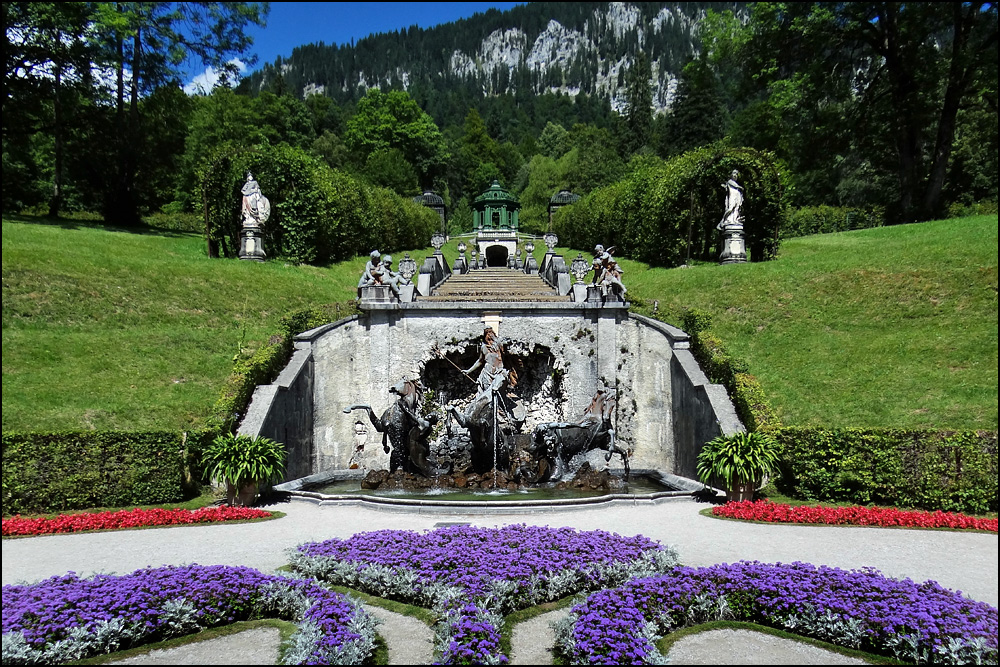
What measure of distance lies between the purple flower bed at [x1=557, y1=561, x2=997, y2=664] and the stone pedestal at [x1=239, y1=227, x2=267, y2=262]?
1070 inches

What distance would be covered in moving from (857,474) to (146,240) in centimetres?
3141

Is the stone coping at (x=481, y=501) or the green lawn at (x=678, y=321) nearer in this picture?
the stone coping at (x=481, y=501)

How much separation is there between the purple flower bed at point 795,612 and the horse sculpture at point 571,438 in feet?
28.4

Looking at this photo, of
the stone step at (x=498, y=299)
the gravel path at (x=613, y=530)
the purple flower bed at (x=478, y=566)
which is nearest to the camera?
the purple flower bed at (x=478, y=566)

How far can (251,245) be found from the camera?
99.7 feet

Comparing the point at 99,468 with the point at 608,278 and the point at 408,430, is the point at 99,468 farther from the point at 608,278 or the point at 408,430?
the point at 608,278

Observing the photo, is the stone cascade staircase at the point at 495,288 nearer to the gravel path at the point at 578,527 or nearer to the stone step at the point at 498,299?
the stone step at the point at 498,299

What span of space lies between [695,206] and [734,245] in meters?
5.21

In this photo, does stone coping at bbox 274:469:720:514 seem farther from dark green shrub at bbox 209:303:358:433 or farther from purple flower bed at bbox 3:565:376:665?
purple flower bed at bbox 3:565:376:665

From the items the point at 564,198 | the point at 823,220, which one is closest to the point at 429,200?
the point at 564,198

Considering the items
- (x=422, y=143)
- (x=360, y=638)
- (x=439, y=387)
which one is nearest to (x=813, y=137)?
(x=439, y=387)

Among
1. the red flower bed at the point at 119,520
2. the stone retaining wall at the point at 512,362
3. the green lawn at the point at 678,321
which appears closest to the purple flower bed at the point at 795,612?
the red flower bed at the point at 119,520

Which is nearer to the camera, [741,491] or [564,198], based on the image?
[741,491]

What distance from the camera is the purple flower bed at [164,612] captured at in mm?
5875
